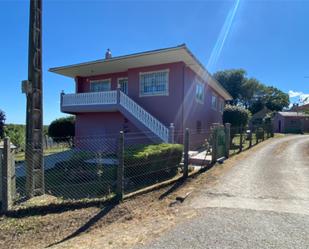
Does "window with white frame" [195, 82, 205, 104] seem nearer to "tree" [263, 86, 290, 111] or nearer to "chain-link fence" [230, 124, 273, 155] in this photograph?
"chain-link fence" [230, 124, 273, 155]

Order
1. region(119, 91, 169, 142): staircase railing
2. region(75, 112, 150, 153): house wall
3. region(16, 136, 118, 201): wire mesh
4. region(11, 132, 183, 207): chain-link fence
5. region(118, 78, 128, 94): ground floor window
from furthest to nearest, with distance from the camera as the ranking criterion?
region(118, 78, 128, 94): ground floor window → region(75, 112, 150, 153): house wall → region(119, 91, 169, 142): staircase railing → region(16, 136, 118, 201): wire mesh → region(11, 132, 183, 207): chain-link fence

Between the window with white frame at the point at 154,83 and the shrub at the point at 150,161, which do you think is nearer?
the shrub at the point at 150,161

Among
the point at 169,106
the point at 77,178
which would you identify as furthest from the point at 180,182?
the point at 169,106

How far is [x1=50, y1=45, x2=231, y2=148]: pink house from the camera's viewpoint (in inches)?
565

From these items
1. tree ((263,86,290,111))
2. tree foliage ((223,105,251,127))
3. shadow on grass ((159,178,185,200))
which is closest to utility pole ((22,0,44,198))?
shadow on grass ((159,178,185,200))

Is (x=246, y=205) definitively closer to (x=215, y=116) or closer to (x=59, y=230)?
(x=59, y=230)

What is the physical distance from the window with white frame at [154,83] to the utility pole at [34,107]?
952 cm

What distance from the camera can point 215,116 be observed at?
23.1m

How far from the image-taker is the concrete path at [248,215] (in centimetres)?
395

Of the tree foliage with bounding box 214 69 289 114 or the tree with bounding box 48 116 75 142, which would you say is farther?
the tree foliage with bounding box 214 69 289 114

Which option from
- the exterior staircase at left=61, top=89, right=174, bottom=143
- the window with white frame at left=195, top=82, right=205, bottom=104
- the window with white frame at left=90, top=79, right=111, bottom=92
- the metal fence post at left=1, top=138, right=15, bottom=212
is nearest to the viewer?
the metal fence post at left=1, top=138, right=15, bottom=212

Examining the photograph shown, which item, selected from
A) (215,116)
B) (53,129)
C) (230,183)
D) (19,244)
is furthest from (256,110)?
(19,244)

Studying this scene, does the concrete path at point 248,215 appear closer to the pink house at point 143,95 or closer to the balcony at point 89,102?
the pink house at point 143,95

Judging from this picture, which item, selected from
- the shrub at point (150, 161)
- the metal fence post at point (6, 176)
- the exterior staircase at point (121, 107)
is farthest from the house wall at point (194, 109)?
the metal fence post at point (6, 176)
